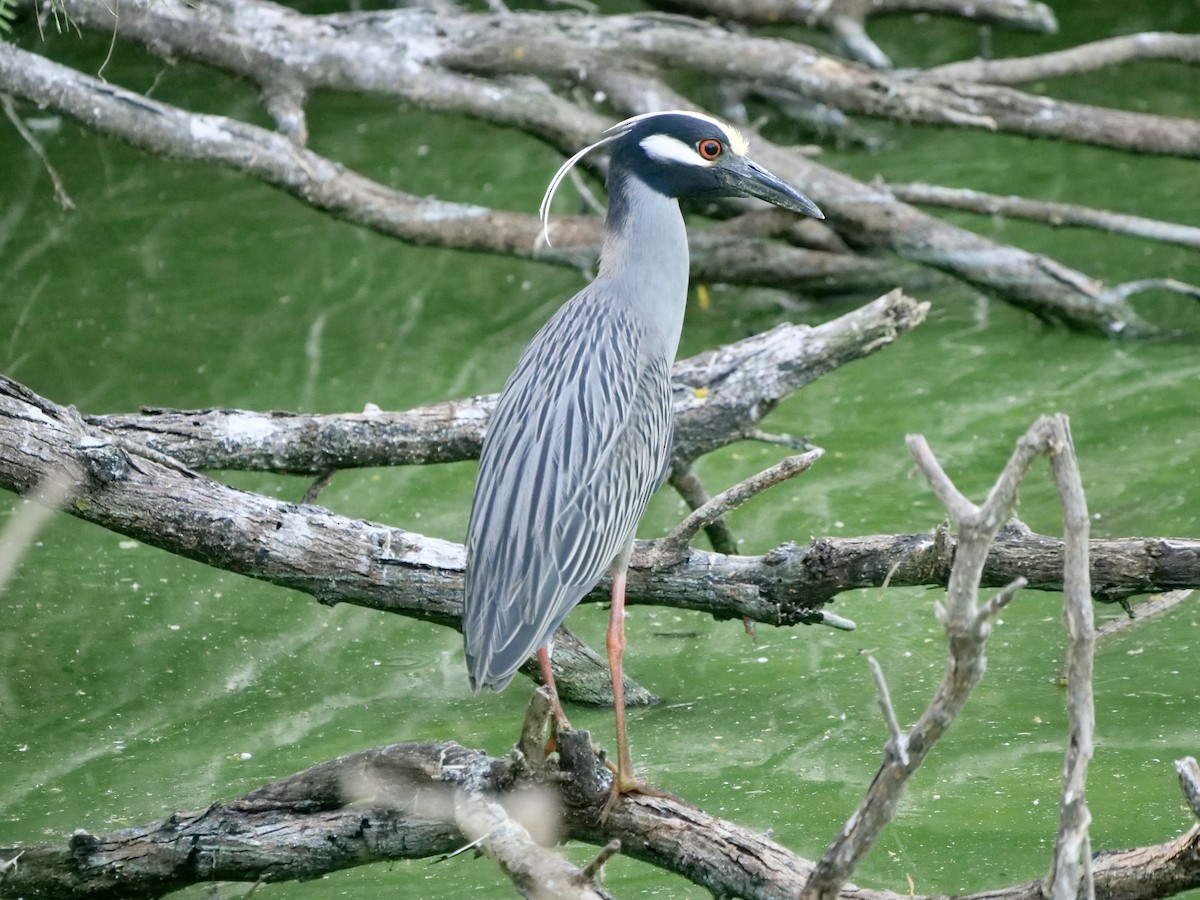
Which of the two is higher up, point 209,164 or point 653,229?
point 653,229

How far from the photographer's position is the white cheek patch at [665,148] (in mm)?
3797

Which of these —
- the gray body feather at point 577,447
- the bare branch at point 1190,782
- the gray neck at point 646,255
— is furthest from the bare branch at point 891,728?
the gray neck at point 646,255

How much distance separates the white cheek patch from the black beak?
0.13 metres

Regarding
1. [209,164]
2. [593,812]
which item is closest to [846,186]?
[209,164]

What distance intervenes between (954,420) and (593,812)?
3265mm

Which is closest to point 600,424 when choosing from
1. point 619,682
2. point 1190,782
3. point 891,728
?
point 619,682

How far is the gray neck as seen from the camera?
3.71 meters

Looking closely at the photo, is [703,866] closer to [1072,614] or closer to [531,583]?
[531,583]

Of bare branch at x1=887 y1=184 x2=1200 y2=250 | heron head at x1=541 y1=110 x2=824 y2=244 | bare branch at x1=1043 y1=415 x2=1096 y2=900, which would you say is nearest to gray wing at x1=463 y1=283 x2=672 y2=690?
heron head at x1=541 y1=110 x2=824 y2=244

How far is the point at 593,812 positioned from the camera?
274 centimetres

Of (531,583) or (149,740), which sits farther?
(149,740)

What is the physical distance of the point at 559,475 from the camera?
3.24 meters

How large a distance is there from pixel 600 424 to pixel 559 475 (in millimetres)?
175

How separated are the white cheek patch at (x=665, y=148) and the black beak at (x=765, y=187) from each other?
0.44ft
